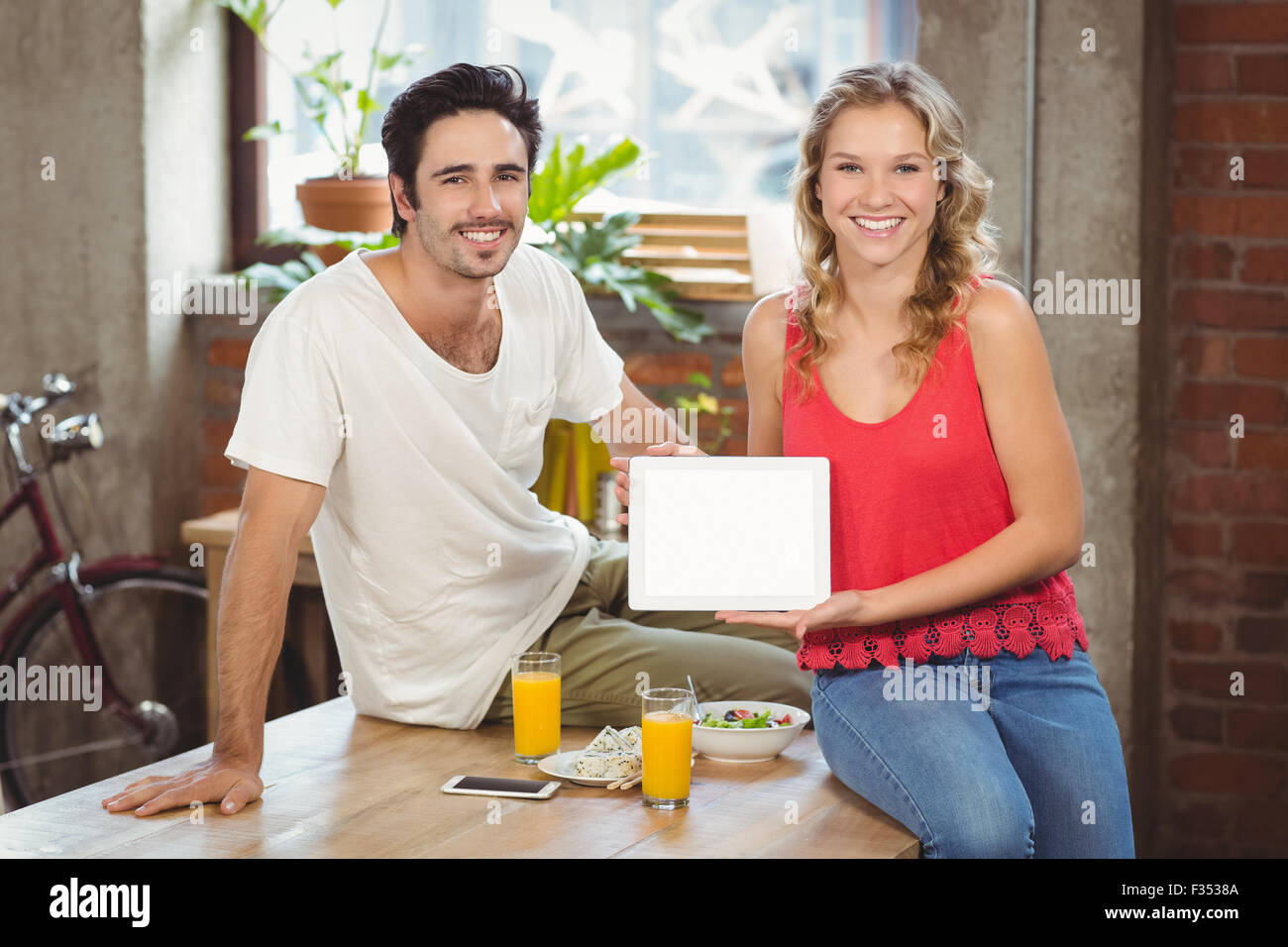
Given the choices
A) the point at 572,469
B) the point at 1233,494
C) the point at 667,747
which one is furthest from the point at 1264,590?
the point at 667,747

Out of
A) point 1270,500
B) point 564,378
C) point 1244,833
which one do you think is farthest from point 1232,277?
point 564,378

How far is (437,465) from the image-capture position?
213 centimetres

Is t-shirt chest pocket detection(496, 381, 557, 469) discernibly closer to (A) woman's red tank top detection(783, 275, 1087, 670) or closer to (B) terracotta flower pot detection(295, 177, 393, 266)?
(A) woman's red tank top detection(783, 275, 1087, 670)

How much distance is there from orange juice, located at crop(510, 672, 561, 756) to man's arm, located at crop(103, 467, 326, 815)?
0.34m

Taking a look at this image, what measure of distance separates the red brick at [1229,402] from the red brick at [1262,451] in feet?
0.10

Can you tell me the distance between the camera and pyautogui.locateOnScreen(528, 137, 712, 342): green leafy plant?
3123 millimetres

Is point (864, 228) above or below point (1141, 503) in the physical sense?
above

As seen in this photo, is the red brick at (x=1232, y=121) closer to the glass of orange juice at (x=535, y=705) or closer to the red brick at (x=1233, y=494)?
the red brick at (x=1233, y=494)

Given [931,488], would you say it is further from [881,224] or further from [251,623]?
[251,623]

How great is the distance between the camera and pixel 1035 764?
71.7 inches

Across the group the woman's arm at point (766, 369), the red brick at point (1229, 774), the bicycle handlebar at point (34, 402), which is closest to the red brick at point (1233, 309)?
the red brick at point (1229, 774)
